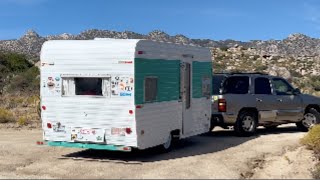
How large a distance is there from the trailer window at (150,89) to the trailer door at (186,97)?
4.62ft

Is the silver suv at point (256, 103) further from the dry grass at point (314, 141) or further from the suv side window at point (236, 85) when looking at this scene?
the dry grass at point (314, 141)

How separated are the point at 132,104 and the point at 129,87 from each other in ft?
1.18

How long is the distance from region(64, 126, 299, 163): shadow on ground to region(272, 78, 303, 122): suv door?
98cm

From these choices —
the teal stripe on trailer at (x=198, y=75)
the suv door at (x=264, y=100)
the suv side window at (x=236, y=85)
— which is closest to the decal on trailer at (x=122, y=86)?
the teal stripe on trailer at (x=198, y=75)

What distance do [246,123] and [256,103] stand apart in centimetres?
67

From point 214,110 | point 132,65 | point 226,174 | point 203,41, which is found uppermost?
point 203,41

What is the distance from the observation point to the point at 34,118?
73.7 feet

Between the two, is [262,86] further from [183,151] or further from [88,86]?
[88,86]

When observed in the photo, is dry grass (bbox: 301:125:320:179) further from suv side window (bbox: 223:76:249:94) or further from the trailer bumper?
the trailer bumper

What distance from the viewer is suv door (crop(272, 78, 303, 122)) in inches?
696

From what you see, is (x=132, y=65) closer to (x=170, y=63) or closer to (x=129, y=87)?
(x=129, y=87)

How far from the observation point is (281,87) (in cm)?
1802

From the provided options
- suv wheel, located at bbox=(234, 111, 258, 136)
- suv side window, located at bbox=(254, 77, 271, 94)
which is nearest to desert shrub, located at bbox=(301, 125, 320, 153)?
suv wheel, located at bbox=(234, 111, 258, 136)

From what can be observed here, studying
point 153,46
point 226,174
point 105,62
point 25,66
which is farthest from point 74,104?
point 25,66
